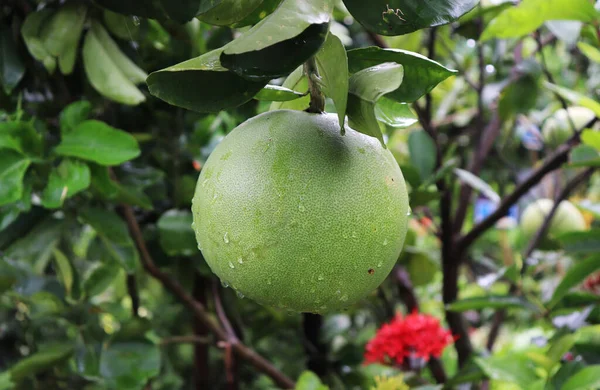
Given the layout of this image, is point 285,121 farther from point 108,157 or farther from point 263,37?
point 108,157

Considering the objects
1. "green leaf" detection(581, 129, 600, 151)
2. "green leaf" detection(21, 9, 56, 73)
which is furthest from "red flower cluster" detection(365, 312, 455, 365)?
"green leaf" detection(21, 9, 56, 73)

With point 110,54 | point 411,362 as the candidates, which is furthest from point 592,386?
point 110,54

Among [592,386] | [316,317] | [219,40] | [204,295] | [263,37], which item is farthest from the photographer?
[316,317]

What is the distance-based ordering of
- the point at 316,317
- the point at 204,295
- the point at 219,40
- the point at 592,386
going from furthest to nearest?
1. the point at 316,317
2. the point at 204,295
3. the point at 219,40
4. the point at 592,386

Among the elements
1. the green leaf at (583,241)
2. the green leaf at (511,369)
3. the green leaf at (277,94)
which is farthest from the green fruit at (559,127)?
the green leaf at (277,94)

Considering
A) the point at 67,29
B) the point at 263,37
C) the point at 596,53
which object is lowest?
the point at 596,53

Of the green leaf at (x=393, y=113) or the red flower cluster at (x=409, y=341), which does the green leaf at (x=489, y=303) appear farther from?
the green leaf at (x=393, y=113)
